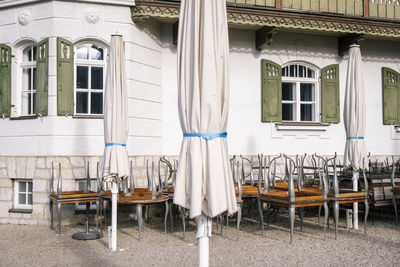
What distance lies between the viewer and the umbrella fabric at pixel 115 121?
6105 millimetres

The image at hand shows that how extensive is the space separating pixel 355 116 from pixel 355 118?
0.03 m

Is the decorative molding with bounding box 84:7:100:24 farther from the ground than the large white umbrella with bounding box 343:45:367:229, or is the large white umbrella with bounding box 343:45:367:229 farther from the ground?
the decorative molding with bounding box 84:7:100:24

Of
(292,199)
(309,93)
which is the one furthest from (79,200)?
(309,93)

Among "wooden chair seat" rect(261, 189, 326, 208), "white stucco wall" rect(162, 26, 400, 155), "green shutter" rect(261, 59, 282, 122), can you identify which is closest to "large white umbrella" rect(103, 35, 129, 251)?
"wooden chair seat" rect(261, 189, 326, 208)

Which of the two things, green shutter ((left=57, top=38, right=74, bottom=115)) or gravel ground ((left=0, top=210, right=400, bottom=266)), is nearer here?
gravel ground ((left=0, top=210, right=400, bottom=266))

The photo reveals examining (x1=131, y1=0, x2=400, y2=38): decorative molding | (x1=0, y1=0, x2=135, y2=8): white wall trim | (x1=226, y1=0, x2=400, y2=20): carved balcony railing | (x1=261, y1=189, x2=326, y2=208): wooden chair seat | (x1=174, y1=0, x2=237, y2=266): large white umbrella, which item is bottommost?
(x1=261, y1=189, x2=326, y2=208): wooden chair seat

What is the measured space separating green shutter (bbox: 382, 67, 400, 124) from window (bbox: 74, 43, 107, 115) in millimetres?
7276

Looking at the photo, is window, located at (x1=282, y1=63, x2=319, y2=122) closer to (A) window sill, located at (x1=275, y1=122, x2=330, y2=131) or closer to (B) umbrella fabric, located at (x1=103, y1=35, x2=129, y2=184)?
(A) window sill, located at (x1=275, y1=122, x2=330, y2=131)

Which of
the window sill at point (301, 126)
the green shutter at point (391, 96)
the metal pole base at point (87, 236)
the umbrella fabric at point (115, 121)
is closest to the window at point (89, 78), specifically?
the umbrella fabric at point (115, 121)

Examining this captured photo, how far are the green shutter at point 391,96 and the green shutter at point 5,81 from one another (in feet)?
29.9

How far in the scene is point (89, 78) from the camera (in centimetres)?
890

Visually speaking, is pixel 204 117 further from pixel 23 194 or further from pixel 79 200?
pixel 23 194

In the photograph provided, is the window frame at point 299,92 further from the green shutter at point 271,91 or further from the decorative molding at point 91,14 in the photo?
the decorative molding at point 91,14

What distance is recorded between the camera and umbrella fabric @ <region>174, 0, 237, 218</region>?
3.23 m
